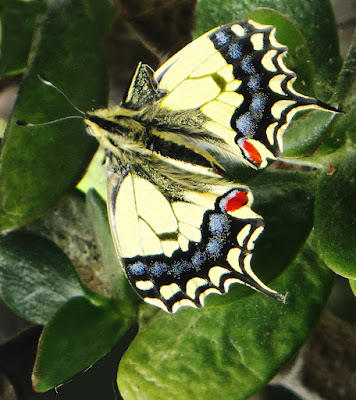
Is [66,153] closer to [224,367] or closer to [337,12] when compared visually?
[224,367]

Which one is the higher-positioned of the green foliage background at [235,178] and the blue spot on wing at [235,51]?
the blue spot on wing at [235,51]

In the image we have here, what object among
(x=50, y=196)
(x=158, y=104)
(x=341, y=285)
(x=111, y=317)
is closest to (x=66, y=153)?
(x=50, y=196)

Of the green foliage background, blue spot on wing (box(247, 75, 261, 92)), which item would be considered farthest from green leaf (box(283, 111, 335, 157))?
blue spot on wing (box(247, 75, 261, 92))

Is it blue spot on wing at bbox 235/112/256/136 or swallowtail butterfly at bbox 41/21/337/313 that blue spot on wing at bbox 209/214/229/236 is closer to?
swallowtail butterfly at bbox 41/21/337/313

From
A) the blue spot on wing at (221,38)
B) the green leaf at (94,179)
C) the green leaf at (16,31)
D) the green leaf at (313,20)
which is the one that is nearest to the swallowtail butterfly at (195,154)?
the blue spot on wing at (221,38)

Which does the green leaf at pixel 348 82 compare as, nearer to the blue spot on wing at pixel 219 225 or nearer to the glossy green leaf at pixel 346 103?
the glossy green leaf at pixel 346 103

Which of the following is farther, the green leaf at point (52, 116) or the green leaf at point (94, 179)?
the green leaf at point (94, 179)
